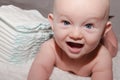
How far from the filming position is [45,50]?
3.02 ft

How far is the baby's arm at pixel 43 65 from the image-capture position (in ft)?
2.94

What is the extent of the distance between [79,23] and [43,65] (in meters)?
0.22

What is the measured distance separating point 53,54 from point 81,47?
0.45 ft

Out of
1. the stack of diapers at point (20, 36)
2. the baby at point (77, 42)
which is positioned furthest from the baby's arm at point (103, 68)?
the stack of diapers at point (20, 36)

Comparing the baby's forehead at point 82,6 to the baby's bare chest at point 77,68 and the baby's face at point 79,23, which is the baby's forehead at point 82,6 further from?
the baby's bare chest at point 77,68

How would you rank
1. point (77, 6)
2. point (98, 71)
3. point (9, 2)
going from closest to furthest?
point (77, 6), point (98, 71), point (9, 2)

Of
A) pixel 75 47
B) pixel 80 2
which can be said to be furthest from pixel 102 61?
pixel 80 2

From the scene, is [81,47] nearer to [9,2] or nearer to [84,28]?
[84,28]

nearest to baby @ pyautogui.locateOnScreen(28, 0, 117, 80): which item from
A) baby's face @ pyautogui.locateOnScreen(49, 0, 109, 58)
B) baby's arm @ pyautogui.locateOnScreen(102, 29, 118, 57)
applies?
baby's face @ pyautogui.locateOnScreen(49, 0, 109, 58)

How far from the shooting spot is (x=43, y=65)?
2.99 feet

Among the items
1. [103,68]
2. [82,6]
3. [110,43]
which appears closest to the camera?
[82,6]

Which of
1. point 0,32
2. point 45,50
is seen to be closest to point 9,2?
point 0,32

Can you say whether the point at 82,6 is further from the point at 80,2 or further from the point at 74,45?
the point at 74,45

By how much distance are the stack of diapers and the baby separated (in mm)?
84
